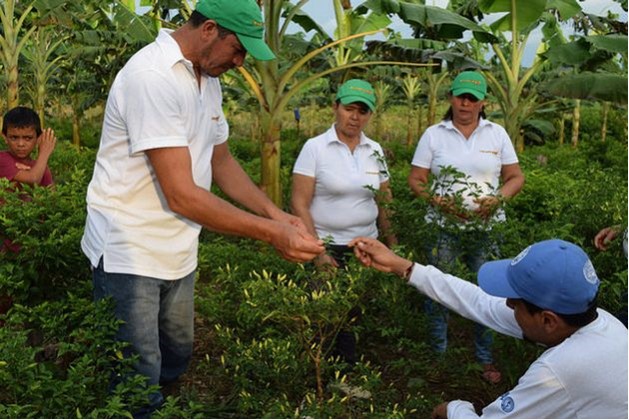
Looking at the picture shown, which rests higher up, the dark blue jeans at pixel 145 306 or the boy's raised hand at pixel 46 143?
the boy's raised hand at pixel 46 143

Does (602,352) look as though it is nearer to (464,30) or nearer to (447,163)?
(447,163)

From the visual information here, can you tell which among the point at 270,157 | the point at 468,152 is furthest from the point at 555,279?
the point at 270,157

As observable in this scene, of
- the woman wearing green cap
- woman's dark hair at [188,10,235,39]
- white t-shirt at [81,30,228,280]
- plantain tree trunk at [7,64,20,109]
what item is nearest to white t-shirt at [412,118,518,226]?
the woman wearing green cap

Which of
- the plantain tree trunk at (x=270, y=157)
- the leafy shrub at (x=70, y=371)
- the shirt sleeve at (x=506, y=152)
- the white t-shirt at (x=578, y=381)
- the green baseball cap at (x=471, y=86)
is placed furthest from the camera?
the plantain tree trunk at (x=270, y=157)

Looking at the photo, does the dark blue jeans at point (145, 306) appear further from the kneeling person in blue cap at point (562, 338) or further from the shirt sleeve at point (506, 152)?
the shirt sleeve at point (506, 152)

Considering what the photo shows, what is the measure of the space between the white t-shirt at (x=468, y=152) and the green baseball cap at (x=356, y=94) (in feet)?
1.63

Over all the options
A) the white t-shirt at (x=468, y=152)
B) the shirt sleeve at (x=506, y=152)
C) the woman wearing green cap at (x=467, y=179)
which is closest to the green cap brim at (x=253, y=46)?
the woman wearing green cap at (x=467, y=179)

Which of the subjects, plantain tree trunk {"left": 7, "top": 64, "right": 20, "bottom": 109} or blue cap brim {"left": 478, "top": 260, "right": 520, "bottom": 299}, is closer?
blue cap brim {"left": 478, "top": 260, "right": 520, "bottom": 299}

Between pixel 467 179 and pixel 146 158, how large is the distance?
6.68ft

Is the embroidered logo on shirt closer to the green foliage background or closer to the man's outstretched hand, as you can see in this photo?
the green foliage background

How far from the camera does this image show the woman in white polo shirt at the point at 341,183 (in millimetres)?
4082

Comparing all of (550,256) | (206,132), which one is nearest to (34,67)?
(206,132)

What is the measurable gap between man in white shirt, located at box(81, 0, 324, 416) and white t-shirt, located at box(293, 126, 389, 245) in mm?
761

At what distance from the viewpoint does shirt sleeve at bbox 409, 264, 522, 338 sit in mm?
2951
